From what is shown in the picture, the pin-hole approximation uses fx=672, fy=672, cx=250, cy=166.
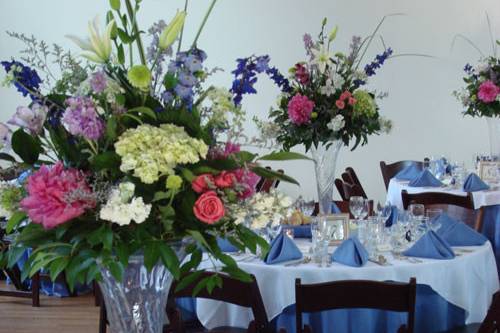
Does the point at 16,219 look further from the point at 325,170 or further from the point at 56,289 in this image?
the point at 56,289

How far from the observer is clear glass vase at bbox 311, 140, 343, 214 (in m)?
3.29

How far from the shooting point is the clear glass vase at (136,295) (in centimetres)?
136

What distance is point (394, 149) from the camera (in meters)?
7.30

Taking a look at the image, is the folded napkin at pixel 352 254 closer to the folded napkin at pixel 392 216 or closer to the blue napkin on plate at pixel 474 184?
the folded napkin at pixel 392 216

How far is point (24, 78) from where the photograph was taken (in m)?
1.34

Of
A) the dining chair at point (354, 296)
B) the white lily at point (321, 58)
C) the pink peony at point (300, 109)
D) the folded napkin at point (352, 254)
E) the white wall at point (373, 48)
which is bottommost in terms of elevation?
the dining chair at point (354, 296)

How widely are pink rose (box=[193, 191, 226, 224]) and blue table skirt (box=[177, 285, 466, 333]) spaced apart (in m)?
1.59

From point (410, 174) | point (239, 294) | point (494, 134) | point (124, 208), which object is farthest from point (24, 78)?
point (494, 134)

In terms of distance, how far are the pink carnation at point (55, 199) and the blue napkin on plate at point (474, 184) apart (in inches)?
163

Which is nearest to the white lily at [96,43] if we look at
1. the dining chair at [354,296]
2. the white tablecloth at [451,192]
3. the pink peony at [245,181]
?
the pink peony at [245,181]

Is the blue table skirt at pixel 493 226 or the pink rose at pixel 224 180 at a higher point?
the pink rose at pixel 224 180

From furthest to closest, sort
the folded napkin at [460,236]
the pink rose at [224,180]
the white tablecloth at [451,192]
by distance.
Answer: the white tablecloth at [451,192] → the folded napkin at [460,236] → the pink rose at [224,180]

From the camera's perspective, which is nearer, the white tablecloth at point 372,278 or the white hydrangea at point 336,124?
the white tablecloth at point 372,278

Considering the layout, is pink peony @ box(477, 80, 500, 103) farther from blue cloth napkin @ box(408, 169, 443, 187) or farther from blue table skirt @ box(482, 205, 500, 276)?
blue table skirt @ box(482, 205, 500, 276)
